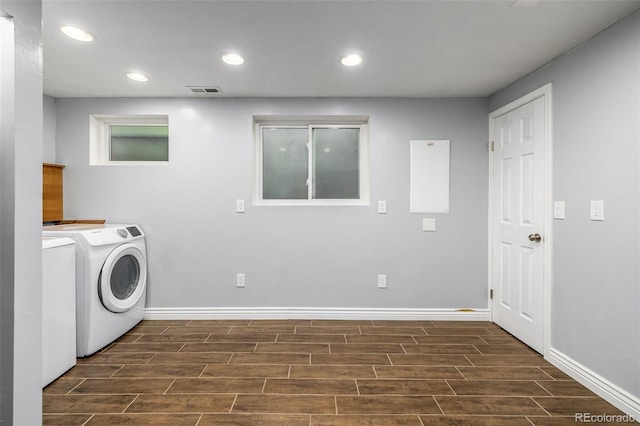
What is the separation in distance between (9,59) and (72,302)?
1.72 m

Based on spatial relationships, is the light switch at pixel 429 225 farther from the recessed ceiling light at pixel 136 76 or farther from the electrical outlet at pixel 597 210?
the recessed ceiling light at pixel 136 76

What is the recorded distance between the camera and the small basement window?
320 centimetres

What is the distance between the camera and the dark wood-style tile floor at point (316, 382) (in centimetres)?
170

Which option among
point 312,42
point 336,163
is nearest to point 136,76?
point 312,42

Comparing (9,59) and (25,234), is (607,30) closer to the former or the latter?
(9,59)

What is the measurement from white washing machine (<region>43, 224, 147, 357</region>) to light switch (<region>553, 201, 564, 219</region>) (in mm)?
3320

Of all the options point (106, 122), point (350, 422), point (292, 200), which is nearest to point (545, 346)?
point (350, 422)

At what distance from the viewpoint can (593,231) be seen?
1950 mm

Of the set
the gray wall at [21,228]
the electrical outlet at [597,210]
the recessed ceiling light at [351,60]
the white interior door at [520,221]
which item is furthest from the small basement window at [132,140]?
the electrical outlet at [597,210]

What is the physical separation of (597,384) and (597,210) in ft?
3.44

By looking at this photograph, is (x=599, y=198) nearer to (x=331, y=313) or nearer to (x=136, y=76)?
Answer: (x=331, y=313)

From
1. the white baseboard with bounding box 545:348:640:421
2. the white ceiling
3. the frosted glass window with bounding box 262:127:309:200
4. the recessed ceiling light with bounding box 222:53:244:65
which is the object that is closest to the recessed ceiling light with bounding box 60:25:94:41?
the white ceiling

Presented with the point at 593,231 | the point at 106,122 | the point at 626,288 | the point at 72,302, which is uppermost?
the point at 106,122

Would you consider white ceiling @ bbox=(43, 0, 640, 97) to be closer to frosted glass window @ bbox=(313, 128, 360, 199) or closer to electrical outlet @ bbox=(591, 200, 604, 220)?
frosted glass window @ bbox=(313, 128, 360, 199)
